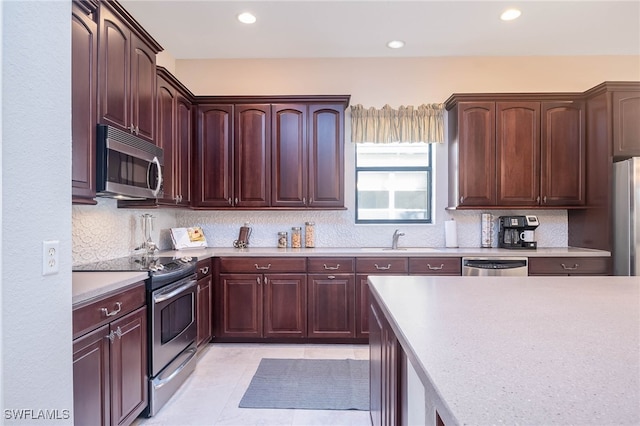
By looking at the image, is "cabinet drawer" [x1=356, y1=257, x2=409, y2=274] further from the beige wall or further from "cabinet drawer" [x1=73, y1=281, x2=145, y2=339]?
"cabinet drawer" [x1=73, y1=281, x2=145, y2=339]

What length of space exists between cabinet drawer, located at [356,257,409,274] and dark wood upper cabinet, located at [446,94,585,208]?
4.30 ft

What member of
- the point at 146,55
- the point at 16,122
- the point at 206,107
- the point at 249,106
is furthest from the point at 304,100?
the point at 16,122

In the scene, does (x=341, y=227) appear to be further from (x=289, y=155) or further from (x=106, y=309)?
(x=106, y=309)

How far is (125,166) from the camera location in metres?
2.17

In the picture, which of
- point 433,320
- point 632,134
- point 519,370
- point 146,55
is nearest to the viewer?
point 519,370

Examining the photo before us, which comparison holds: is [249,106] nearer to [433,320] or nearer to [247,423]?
[247,423]

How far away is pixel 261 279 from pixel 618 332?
2763 mm

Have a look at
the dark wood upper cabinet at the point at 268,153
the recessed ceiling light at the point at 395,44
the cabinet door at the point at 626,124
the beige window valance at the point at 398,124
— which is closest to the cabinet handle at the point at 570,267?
the cabinet door at the point at 626,124

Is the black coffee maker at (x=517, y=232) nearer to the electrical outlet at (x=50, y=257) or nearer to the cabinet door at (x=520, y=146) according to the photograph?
the cabinet door at (x=520, y=146)

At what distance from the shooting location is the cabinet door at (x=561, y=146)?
3494 millimetres

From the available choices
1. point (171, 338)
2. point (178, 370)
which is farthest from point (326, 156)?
point (178, 370)

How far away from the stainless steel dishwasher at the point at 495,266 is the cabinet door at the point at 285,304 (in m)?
1.57

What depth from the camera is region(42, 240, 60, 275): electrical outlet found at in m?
1.12

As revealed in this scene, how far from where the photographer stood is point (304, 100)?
354 cm
